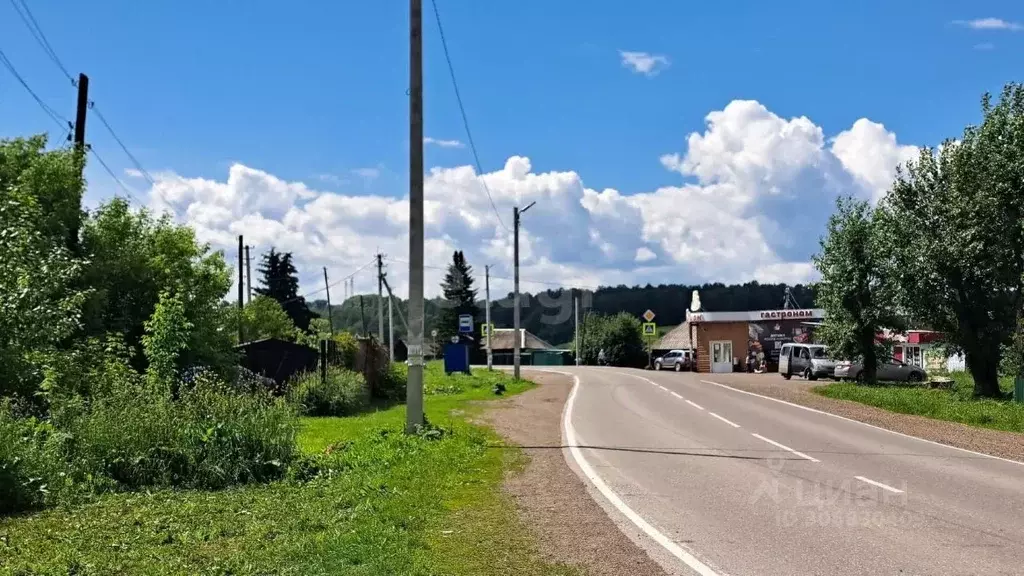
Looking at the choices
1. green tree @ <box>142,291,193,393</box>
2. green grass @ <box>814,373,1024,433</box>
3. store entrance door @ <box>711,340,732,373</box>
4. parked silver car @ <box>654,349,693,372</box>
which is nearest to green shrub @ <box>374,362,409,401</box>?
green tree @ <box>142,291,193,393</box>

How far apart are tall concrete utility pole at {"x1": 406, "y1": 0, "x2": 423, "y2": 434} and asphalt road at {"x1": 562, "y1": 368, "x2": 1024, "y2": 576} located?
10.5 feet

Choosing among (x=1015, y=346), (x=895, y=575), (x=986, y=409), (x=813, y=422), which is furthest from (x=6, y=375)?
(x=1015, y=346)

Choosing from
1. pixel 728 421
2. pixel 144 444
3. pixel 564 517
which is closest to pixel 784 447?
pixel 728 421

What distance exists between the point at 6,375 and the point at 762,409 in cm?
1926

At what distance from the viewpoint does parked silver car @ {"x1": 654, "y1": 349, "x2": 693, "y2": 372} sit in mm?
65613

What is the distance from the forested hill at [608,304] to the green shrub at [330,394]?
74765mm

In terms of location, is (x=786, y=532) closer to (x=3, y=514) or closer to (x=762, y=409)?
(x=3, y=514)

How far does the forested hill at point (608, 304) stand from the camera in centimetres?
10606

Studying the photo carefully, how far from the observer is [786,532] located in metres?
8.06

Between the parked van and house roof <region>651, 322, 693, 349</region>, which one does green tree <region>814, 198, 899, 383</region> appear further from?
house roof <region>651, 322, 693, 349</region>

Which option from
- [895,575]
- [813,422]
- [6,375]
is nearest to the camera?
[895,575]

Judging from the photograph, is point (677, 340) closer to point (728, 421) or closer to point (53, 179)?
point (728, 421)

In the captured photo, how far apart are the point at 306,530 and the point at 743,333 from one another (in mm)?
55351

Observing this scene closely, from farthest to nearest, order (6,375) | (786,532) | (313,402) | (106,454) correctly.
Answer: (313,402) → (6,375) → (106,454) → (786,532)
